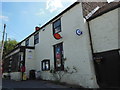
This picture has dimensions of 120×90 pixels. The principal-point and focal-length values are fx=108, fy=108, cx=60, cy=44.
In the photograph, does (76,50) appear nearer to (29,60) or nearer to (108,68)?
(108,68)

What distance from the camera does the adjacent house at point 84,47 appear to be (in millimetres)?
6537

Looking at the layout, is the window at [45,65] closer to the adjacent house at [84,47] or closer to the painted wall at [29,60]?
the adjacent house at [84,47]

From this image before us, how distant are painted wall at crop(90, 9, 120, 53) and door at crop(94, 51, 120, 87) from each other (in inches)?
16.3

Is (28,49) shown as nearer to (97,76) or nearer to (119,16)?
(97,76)

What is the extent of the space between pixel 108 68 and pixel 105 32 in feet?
7.39

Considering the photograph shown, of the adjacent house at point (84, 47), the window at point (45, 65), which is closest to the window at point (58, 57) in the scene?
the adjacent house at point (84, 47)

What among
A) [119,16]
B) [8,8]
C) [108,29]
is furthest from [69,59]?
[8,8]

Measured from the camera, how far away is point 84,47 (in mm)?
7645

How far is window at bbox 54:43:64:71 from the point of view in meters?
9.77

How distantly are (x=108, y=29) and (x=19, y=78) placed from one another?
1010 cm

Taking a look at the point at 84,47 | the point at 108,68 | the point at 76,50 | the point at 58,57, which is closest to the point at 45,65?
the point at 58,57

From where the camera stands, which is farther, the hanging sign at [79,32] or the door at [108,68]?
the hanging sign at [79,32]

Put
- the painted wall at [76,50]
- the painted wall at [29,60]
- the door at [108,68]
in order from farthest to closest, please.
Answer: the painted wall at [29,60] < the painted wall at [76,50] < the door at [108,68]

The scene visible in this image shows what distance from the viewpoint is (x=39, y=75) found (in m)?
12.4
